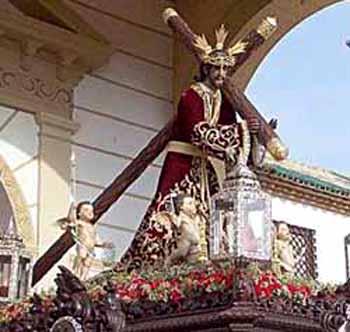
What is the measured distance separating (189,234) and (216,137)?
39cm

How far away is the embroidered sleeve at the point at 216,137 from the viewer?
4.27 metres

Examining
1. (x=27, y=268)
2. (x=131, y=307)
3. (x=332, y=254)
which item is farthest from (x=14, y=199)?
(x=332, y=254)

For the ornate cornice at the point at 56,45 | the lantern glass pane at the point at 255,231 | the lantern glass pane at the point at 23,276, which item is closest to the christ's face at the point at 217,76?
the lantern glass pane at the point at 255,231

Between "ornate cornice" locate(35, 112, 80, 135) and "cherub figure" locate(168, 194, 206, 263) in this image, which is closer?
"cherub figure" locate(168, 194, 206, 263)

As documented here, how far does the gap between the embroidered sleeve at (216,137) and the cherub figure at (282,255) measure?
1.25 feet

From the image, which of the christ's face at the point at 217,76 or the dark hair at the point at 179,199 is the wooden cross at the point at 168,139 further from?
the dark hair at the point at 179,199

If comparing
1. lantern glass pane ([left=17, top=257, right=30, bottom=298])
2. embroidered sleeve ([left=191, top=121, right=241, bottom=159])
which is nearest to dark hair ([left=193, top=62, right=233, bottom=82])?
embroidered sleeve ([left=191, top=121, right=241, bottom=159])

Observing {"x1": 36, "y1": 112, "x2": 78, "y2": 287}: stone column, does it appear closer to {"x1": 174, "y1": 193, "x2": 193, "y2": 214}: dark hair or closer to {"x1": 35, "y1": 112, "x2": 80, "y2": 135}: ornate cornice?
{"x1": 35, "y1": 112, "x2": 80, "y2": 135}: ornate cornice

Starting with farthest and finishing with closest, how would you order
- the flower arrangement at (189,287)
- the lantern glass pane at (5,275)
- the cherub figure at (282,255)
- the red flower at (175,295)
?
the lantern glass pane at (5,275), the cherub figure at (282,255), the red flower at (175,295), the flower arrangement at (189,287)

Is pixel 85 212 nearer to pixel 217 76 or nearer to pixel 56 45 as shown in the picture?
pixel 217 76

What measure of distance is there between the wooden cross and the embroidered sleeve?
0.27ft

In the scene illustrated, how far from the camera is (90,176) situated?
23.4 ft

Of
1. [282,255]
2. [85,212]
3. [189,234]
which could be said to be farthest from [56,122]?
[282,255]

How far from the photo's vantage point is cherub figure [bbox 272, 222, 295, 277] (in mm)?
4059
